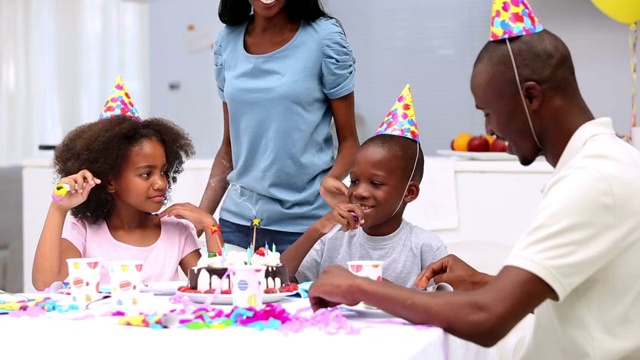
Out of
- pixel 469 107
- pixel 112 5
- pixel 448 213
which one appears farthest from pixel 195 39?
pixel 448 213

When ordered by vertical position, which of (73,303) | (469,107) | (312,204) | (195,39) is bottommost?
(73,303)

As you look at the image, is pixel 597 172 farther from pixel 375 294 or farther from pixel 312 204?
pixel 312 204

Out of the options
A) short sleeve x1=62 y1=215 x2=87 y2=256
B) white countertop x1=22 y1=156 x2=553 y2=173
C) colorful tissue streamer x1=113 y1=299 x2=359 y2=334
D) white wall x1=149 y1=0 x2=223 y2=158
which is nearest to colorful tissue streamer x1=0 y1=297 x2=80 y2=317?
colorful tissue streamer x1=113 y1=299 x2=359 y2=334

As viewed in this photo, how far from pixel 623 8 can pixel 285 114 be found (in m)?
1.86

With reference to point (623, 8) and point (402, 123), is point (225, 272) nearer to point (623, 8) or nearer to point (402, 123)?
point (402, 123)

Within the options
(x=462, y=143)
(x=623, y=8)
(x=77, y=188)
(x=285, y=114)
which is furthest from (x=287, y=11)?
(x=623, y=8)

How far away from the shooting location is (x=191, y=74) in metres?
5.30

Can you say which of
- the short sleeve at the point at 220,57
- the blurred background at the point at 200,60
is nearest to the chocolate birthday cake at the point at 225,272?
the short sleeve at the point at 220,57

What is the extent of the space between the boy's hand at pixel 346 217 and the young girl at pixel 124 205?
335 millimetres

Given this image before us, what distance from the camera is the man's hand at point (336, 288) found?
56.0 inches

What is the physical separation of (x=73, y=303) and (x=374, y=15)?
348cm

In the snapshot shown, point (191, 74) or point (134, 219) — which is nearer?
Answer: point (134, 219)

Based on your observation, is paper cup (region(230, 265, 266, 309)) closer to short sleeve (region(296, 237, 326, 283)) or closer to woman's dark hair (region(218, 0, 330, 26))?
short sleeve (region(296, 237, 326, 283))

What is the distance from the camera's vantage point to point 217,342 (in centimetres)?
124
